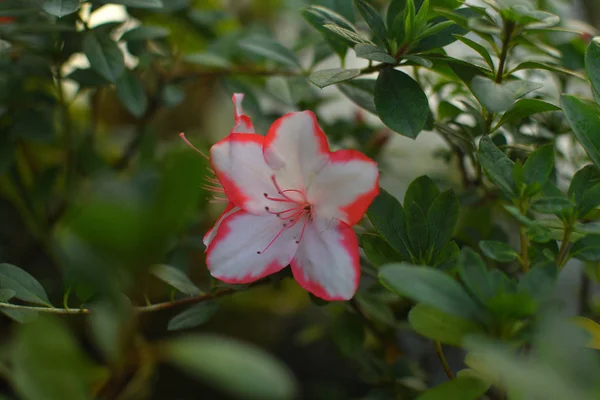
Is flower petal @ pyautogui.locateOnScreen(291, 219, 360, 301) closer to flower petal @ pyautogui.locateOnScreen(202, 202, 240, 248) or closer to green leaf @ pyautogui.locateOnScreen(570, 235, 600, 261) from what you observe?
flower petal @ pyautogui.locateOnScreen(202, 202, 240, 248)

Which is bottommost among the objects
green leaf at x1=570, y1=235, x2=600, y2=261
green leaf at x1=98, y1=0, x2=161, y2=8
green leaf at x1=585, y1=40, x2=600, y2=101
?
green leaf at x1=570, y1=235, x2=600, y2=261

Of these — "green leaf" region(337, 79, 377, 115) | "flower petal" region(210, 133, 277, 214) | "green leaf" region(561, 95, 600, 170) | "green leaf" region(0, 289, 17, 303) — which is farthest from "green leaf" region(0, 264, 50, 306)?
"green leaf" region(561, 95, 600, 170)

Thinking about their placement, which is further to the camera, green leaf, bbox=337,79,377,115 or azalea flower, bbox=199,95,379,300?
green leaf, bbox=337,79,377,115

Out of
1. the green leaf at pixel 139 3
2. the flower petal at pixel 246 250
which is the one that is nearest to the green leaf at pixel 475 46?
the flower petal at pixel 246 250

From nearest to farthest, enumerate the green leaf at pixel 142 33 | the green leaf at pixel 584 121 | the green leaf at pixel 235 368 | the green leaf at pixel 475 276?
the green leaf at pixel 235 368 < the green leaf at pixel 475 276 < the green leaf at pixel 584 121 < the green leaf at pixel 142 33

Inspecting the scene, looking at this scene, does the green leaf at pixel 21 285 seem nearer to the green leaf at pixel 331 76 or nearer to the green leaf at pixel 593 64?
the green leaf at pixel 331 76

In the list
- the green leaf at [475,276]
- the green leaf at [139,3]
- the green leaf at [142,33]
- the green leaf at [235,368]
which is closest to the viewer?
the green leaf at [235,368]
